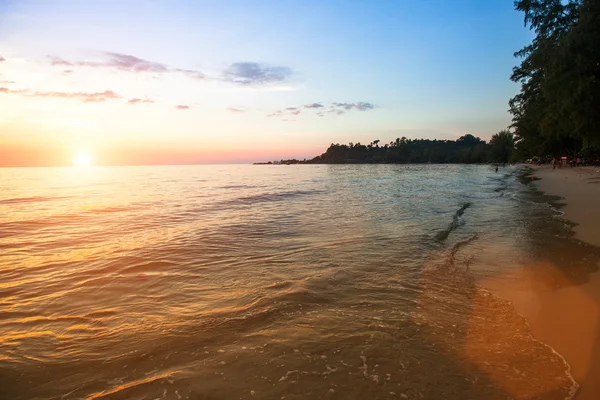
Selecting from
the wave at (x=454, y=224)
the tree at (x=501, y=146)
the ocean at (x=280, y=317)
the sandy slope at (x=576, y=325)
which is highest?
the tree at (x=501, y=146)

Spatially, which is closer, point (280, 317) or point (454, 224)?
point (280, 317)

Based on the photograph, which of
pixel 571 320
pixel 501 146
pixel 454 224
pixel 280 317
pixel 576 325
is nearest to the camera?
pixel 576 325

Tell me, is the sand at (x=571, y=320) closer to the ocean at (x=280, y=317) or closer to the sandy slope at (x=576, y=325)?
the sandy slope at (x=576, y=325)

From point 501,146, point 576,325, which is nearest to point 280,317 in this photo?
point 576,325

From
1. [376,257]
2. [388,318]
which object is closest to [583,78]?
[376,257]

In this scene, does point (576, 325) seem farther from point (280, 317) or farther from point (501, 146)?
point (501, 146)

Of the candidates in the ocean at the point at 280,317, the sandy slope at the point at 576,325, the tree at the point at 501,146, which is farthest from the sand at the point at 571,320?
the tree at the point at 501,146

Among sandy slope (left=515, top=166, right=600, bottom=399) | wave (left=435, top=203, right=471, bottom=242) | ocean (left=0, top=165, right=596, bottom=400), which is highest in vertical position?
sandy slope (left=515, top=166, right=600, bottom=399)

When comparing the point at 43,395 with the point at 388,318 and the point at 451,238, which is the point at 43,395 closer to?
the point at 388,318

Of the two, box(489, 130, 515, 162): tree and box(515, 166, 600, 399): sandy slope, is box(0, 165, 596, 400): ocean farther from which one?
box(489, 130, 515, 162): tree

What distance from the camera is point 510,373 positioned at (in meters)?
4.08

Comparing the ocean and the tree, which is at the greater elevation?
the tree

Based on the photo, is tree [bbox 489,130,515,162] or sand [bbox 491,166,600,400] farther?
tree [bbox 489,130,515,162]

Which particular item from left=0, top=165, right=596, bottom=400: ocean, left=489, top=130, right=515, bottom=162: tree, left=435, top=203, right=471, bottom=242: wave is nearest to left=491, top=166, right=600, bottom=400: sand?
left=0, top=165, right=596, bottom=400: ocean
